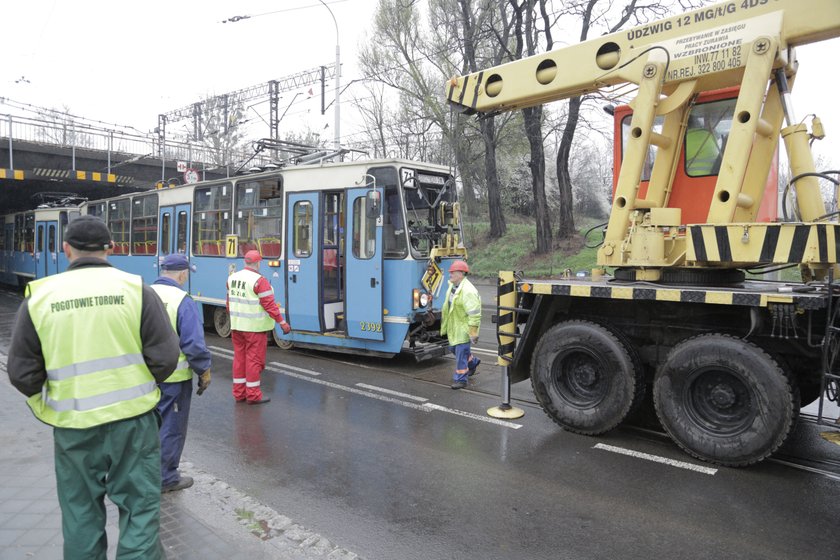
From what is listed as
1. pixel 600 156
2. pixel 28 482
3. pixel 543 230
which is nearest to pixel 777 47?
pixel 28 482

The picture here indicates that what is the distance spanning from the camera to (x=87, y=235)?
2.90 meters

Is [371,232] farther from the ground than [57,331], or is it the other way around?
[371,232]

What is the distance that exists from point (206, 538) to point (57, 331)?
1638 millimetres

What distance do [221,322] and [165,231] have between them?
288 centimetres

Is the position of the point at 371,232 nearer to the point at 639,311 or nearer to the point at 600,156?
the point at 639,311

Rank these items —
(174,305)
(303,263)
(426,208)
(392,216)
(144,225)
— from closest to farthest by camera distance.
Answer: (174,305), (392,216), (426,208), (303,263), (144,225)

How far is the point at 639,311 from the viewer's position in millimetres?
5574

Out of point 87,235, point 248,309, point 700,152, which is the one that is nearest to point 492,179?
point 248,309

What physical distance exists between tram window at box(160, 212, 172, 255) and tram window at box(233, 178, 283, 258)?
275 centimetres

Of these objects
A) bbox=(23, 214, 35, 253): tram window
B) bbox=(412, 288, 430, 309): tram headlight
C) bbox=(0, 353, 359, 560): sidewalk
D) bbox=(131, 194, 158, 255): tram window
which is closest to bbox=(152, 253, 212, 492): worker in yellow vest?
bbox=(0, 353, 359, 560): sidewalk

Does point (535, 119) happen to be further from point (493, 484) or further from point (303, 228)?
point (493, 484)

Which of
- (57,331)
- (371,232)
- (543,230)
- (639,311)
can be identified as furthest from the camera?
(543,230)

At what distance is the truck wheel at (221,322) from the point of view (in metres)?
11.5

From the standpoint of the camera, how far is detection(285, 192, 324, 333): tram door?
371 inches
